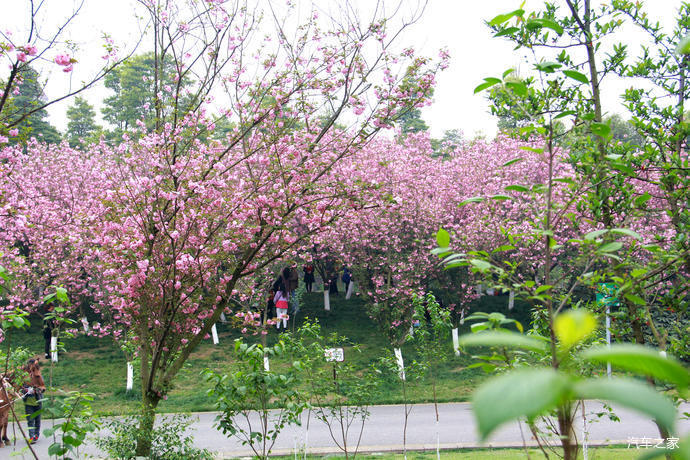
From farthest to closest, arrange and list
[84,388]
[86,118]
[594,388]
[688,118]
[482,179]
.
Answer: [86,118] < [482,179] < [84,388] < [688,118] < [594,388]

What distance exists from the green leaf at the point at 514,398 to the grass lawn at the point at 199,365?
1024 cm

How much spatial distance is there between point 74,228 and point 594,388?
58.3 feet

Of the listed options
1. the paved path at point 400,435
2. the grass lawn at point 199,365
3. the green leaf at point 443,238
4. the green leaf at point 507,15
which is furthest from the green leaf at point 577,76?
the grass lawn at point 199,365

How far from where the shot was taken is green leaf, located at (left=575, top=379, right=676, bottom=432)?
0.52 metres

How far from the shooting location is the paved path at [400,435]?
9969 mm

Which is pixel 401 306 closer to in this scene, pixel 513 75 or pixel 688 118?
pixel 688 118

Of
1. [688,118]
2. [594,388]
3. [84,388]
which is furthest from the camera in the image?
[84,388]

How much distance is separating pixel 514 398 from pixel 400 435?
36.1 feet

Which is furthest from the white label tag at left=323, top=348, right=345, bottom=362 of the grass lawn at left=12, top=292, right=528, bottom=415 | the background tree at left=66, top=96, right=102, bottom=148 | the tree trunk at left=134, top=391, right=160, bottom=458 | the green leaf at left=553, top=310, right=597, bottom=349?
the background tree at left=66, top=96, right=102, bottom=148

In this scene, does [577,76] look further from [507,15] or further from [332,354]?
[332,354]

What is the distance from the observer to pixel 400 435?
10758 mm

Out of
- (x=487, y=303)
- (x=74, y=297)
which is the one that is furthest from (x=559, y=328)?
(x=487, y=303)

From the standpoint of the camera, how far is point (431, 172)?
70.5 feet

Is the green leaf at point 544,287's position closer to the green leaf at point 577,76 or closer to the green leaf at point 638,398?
the green leaf at point 577,76
